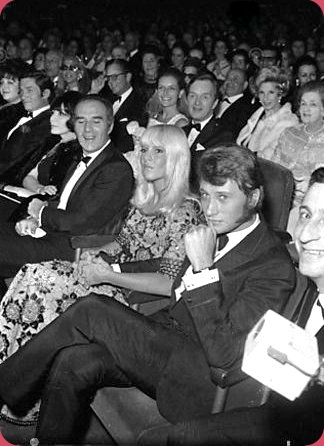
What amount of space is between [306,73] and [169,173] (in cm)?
359

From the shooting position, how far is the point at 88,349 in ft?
7.11

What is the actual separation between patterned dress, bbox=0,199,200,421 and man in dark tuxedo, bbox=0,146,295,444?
305 millimetres

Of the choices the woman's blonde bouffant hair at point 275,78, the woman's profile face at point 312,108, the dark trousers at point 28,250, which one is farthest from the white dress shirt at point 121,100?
the dark trousers at point 28,250

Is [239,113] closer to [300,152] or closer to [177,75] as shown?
[177,75]

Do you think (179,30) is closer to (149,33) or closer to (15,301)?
(149,33)

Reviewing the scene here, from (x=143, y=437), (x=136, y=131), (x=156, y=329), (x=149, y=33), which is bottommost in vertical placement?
(x=143, y=437)

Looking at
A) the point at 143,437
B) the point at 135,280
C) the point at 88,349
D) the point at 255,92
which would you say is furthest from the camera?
the point at 255,92

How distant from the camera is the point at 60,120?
409 cm

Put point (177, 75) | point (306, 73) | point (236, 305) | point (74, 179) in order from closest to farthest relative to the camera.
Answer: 1. point (236, 305)
2. point (74, 179)
3. point (177, 75)
4. point (306, 73)

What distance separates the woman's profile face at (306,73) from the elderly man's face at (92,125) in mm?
2985

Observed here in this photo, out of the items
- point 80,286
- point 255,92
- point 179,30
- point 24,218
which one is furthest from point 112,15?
point 80,286

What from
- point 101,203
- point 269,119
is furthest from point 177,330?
point 269,119

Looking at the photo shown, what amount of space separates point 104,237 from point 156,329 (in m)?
0.83

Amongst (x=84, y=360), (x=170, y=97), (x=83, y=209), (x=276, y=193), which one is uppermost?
(x=170, y=97)
